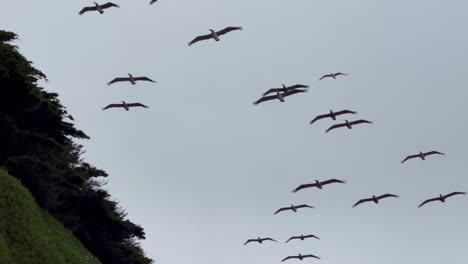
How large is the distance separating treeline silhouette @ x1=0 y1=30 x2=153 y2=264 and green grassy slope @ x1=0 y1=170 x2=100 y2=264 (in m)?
3.74

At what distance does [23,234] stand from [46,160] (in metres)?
10.2

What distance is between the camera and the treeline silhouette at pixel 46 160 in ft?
113

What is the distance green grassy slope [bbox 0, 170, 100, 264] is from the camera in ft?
84.2

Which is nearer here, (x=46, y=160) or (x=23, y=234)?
(x=23, y=234)

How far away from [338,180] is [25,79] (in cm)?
1525

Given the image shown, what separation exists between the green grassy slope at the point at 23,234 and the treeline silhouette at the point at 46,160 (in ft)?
12.3

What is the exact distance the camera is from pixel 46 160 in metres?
36.7

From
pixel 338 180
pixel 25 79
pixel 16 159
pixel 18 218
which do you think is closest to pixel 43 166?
pixel 16 159

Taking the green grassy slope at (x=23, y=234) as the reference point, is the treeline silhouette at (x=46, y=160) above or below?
above

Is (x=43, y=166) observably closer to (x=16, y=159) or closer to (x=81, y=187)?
(x=16, y=159)

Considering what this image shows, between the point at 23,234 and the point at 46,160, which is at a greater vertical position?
the point at 46,160

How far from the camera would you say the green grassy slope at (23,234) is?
25.7m

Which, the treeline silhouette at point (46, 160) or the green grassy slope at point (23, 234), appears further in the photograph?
the treeline silhouette at point (46, 160)

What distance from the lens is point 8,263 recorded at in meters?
24.1
